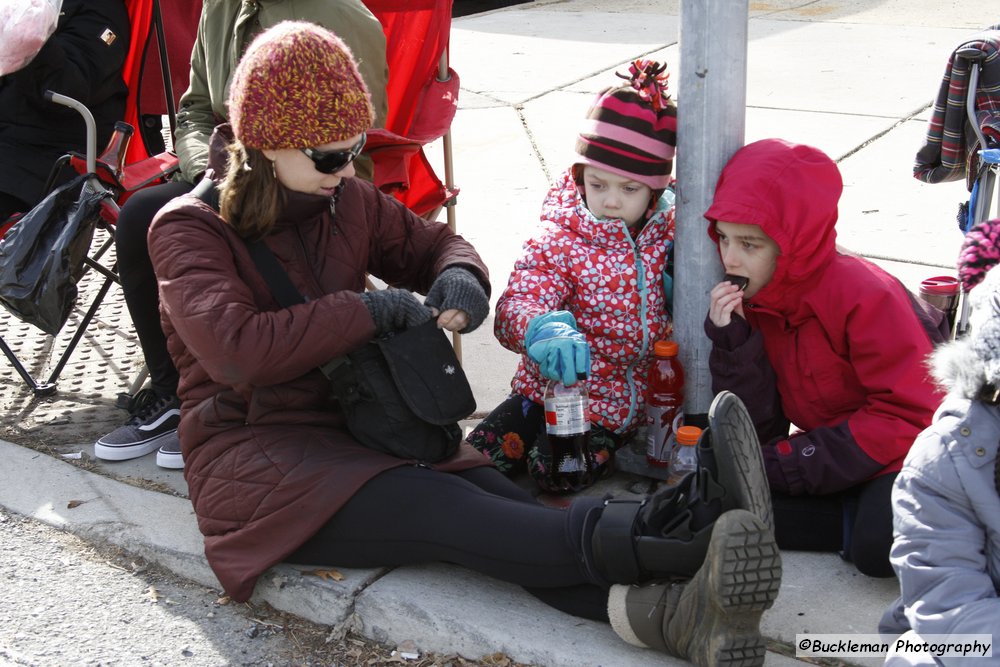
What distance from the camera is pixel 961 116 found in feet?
12.1

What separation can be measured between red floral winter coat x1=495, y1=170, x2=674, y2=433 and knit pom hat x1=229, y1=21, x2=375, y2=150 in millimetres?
Answer: 713

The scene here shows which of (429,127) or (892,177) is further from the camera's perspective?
(892,177)

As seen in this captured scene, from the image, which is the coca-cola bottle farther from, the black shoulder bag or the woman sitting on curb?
the black shoulder bag

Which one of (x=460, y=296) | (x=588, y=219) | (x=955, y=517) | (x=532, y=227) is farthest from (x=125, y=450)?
(x=955, y=517)

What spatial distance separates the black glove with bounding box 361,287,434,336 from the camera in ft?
9.64

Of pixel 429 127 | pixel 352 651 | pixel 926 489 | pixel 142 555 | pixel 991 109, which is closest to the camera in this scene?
pixel 926 489

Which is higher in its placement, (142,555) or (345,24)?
(345,24)

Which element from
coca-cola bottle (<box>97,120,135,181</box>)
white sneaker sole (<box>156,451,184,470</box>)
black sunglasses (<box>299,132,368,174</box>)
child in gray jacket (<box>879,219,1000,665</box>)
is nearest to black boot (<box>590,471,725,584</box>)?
child in gray jacket (<box>879,219,1000,665</box>)

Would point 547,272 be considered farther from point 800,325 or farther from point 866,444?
point 866,444

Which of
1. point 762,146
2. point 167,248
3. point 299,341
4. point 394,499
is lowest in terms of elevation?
point 394,499

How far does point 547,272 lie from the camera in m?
3.29

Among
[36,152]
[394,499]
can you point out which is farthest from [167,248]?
[36,152]

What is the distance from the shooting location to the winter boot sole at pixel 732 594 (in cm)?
234

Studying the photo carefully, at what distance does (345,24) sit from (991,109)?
6.62ft
